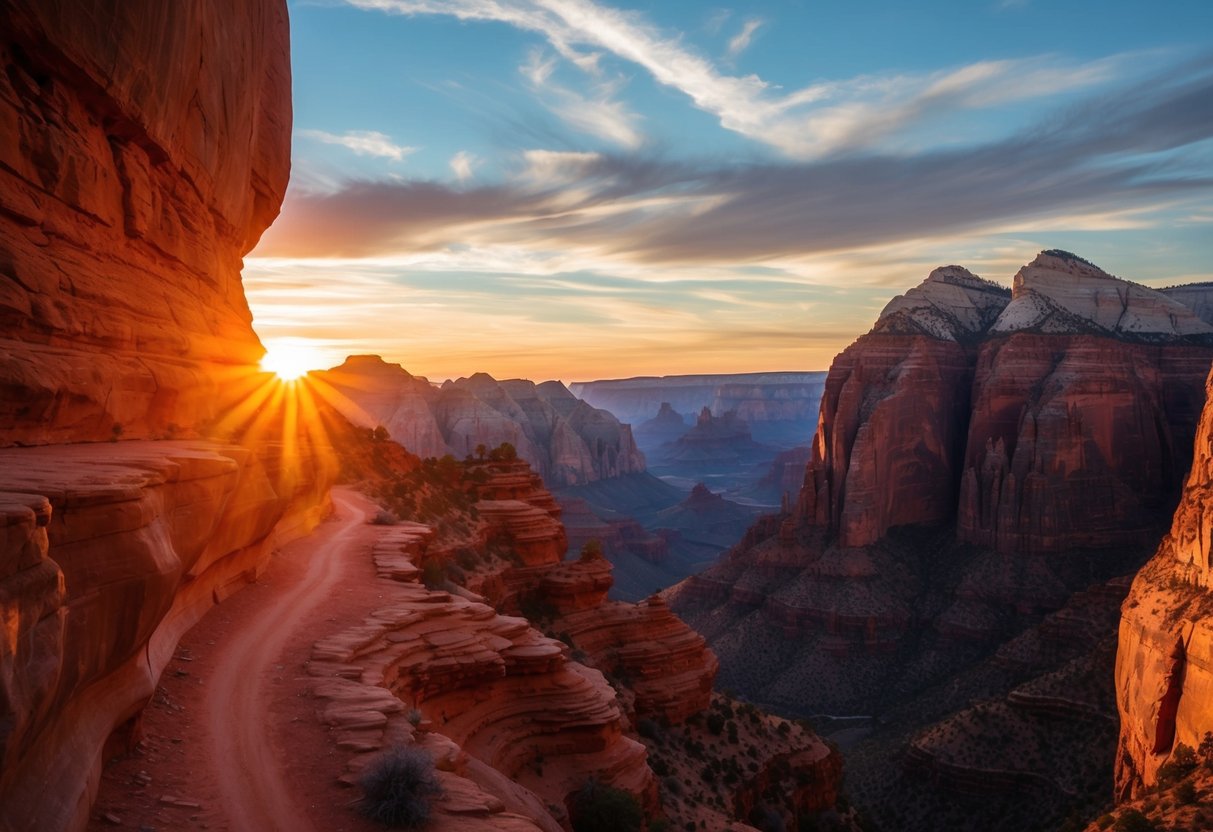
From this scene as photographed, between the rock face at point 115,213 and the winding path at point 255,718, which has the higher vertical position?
the rock face at point 115,213

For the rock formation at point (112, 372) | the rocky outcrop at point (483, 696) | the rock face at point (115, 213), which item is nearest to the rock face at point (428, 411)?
the rock face at point (115, 213)

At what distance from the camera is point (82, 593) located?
9969 millimetres

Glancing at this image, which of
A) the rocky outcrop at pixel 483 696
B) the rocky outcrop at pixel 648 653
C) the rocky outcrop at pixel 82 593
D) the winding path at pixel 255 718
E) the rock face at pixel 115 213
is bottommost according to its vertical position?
the rocky outcrop at pixel 648 653

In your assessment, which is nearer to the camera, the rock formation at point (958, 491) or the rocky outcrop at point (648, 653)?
the rocky outcrop at point (648, 653)

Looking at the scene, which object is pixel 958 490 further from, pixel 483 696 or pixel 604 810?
pixel 483 696

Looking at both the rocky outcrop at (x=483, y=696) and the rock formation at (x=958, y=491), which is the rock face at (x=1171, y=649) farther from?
the rock formation at (x=958, y=491)

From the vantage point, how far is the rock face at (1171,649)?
34438 mm

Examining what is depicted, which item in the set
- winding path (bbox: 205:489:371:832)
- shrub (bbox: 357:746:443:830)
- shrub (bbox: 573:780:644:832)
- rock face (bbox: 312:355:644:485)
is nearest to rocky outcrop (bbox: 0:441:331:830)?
winding path (bbox: 205:489:371:832)

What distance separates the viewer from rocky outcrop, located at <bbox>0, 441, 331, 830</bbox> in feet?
27.0

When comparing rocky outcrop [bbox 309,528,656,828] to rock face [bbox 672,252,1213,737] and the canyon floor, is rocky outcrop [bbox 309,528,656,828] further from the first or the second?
rock face [bbox 672,252,1213,737]

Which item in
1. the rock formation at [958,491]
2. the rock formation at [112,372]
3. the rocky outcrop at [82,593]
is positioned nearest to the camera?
the rocky outcrop at [82,593]

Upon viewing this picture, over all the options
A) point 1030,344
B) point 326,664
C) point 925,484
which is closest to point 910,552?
point 925,484

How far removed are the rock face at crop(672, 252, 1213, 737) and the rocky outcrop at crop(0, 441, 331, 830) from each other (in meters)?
65.6

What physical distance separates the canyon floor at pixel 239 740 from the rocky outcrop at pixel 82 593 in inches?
23.9
